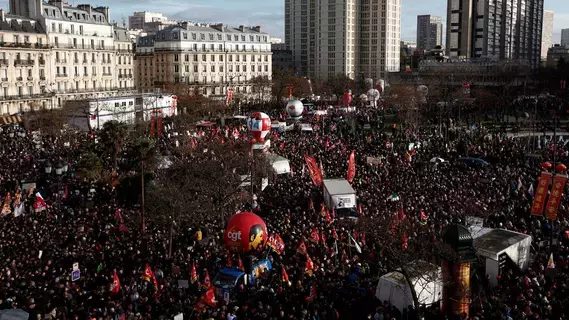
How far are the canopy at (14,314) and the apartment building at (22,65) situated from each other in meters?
47.5

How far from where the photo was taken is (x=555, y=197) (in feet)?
74.4

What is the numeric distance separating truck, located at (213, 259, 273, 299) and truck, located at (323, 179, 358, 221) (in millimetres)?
7410

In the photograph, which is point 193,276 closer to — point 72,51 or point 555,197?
point 555,197

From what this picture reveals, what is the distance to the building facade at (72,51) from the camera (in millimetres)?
64625

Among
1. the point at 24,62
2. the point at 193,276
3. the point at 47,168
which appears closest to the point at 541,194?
the point at 193,276

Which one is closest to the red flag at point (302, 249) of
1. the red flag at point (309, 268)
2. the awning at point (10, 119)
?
the red flag at point (309, 268)

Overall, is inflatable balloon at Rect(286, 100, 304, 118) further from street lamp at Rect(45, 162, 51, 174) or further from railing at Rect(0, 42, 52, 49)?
railing at Rect(0, 42, 52, 49)

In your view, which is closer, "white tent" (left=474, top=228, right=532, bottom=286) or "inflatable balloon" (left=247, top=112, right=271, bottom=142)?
"white tent" (left=474, top=228, right=532, bottom=286)

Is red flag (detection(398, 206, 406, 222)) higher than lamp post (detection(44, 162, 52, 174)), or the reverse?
lamp post (detection(44, 162, 52, 174))

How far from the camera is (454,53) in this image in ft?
399

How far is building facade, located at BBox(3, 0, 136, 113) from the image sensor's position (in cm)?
6462

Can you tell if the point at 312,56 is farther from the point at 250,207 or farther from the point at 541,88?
the point at 250,207

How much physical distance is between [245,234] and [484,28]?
111 metres

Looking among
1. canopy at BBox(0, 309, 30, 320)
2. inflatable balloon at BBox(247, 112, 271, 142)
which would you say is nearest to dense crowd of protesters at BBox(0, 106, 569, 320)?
canopy at BBox(0, 309, 30, 320)
